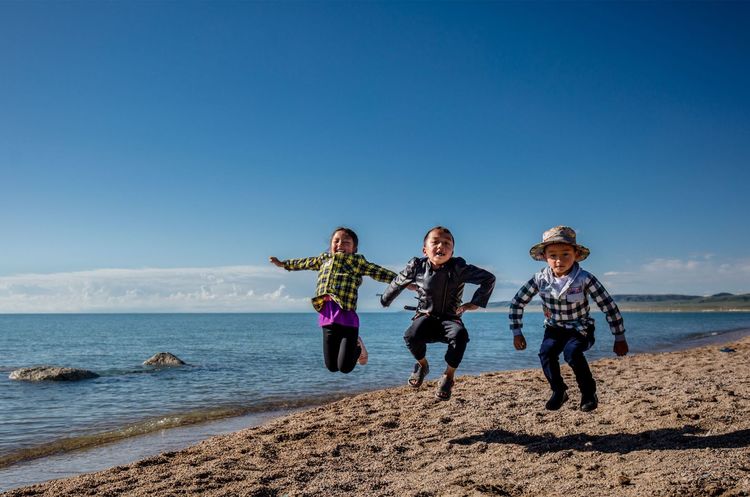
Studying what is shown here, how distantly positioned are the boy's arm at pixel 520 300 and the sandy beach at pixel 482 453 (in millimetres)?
1543

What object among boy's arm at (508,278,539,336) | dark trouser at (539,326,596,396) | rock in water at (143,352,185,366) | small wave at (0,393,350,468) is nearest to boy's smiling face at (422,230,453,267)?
boy's arm at (508,278,539,336)

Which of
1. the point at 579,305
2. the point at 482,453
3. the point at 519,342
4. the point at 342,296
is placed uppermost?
the point at 342,296

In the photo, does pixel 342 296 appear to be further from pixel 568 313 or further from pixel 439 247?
pixel 568 313

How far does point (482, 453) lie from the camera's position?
6441 mm

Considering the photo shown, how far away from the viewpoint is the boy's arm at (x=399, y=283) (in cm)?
735

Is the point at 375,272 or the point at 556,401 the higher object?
the point at 375,272

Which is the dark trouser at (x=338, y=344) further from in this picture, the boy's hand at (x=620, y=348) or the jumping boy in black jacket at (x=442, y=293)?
the boy's hand at (x=620, y=348)

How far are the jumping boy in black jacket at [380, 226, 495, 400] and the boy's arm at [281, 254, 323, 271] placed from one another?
1.62m

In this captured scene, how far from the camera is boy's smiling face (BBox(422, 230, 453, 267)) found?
23.2 ft

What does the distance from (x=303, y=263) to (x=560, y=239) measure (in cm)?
383

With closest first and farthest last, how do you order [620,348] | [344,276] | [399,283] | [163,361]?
[620,348]
[399,283]
[344,276]
[163,361]

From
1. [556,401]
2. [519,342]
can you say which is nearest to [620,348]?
[556,401]

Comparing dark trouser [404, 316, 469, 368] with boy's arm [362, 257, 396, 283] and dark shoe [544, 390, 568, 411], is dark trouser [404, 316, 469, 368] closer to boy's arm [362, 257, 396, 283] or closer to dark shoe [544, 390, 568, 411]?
boy's arm [362, 257, 396, 283]

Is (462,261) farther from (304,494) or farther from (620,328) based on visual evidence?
(304,494)
